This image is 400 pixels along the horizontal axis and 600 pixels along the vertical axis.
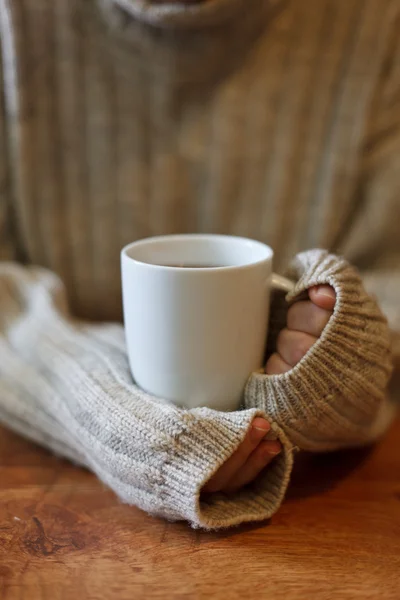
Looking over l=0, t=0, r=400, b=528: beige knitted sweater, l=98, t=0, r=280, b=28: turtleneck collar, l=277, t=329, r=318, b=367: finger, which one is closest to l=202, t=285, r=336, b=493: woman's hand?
l=277, t=329, r=318, b=367: finger

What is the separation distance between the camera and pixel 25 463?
52 cm

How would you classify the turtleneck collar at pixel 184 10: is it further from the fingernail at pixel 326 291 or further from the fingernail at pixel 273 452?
the fingernail at pixel 273 452

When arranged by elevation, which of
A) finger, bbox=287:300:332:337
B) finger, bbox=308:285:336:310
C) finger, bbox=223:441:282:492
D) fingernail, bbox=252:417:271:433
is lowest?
finger, bbox=223:441:282:492

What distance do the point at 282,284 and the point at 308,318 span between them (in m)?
0.04

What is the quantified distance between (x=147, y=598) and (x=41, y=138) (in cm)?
49

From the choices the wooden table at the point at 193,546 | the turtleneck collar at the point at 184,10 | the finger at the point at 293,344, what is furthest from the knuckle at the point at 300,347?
the turtleneck collar at the point at 184,10

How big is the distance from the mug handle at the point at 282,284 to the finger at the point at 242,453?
10cm

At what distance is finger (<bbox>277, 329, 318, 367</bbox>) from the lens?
43 cm

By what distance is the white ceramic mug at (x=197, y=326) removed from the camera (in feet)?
1.31

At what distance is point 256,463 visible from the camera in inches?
16.6

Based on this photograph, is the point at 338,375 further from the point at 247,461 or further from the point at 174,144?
the point at 174,144

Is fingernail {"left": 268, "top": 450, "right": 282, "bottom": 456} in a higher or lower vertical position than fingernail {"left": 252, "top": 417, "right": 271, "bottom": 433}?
lower

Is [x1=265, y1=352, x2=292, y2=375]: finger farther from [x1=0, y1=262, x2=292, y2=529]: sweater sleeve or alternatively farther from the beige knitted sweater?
the beige knitted sweater

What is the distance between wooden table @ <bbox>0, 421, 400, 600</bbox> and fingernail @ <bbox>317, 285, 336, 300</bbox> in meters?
0.17
